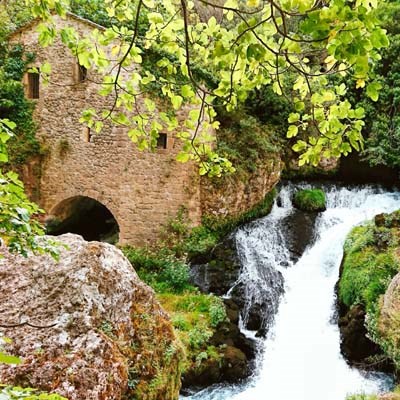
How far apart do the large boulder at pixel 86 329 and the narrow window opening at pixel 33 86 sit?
810cm

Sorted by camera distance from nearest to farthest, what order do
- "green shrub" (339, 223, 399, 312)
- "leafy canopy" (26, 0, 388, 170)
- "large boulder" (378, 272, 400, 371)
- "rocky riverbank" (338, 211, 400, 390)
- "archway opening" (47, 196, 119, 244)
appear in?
"leafy canopy" (26, 0, 388, 170)
"large boulder" (378, 272, 400, 371)
"rocky riverbank" (338, 211, 400, 390)
"green shrub" (339, 223, 399, 312)
"archway opening" (47, 196, 119, 244)

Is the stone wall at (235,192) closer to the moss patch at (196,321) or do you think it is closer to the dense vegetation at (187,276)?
the dense vegetation at (187,276)

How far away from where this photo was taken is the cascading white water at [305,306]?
22.1 ft

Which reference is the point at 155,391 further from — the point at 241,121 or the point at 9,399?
the point at 241,121

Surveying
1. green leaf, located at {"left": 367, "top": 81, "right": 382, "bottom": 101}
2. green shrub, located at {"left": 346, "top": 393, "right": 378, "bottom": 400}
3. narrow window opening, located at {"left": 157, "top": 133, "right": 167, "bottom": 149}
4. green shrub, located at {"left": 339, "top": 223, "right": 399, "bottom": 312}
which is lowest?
green shrub, located at {"left": 346, "top": 393, "right": 378, "bottom": 400}

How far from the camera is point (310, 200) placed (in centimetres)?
1231

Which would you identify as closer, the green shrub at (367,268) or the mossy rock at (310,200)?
the green shrub at (367,268)

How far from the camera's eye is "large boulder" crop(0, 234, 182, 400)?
10.0 feet

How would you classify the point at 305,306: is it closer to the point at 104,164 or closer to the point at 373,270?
the point at 373,270

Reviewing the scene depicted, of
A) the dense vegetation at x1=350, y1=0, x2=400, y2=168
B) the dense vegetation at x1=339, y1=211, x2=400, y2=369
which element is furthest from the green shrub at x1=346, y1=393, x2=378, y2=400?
the dense vegetation at x1=350, y1=0, x2=400, y2=168

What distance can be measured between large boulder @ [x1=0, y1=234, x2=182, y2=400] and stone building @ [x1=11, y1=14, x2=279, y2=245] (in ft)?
20.8

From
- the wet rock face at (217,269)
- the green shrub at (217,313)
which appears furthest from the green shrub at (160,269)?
the green shrub at (217,313)

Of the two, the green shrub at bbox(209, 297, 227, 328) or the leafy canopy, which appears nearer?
the leafy canopy

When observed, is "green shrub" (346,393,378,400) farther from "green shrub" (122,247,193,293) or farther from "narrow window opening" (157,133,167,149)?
"narrow window opening" (157,133,167,149)
